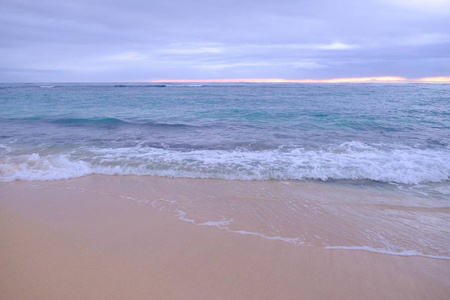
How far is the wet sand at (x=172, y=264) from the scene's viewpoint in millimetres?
2527

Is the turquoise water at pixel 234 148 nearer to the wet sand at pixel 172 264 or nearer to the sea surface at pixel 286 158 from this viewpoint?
the sea surface at pixel 286 158

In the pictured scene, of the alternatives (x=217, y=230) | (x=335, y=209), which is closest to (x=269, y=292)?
(x=217, y=230)

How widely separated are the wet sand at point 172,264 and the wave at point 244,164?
2215 mm

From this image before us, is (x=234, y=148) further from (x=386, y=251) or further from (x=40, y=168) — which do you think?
(x=386, y=251)

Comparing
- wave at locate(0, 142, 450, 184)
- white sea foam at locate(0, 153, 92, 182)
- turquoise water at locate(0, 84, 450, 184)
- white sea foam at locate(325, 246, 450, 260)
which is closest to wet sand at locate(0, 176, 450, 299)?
white sea foam at locate(325, 246, 450, 260)

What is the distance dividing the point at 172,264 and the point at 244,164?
13.7ft

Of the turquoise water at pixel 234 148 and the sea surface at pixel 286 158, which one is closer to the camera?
the sea surface at pixel 286 158

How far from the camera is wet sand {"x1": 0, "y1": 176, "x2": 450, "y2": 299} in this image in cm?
253

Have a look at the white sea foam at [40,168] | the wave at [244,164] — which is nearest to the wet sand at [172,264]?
the white sea foam at [40,168]

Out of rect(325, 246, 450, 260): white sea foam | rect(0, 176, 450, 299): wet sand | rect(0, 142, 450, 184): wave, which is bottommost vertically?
rect(325, 246, 450, 260): white sea foam

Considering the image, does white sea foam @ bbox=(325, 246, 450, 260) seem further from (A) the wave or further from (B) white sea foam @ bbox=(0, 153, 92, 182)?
(B) white sea foam @ bbox=(0, 153, 92, 182)

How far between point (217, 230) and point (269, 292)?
131 centimetres

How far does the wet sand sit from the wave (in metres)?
2.21

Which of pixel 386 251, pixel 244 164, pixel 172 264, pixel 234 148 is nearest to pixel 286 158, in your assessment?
pixel 244 164
